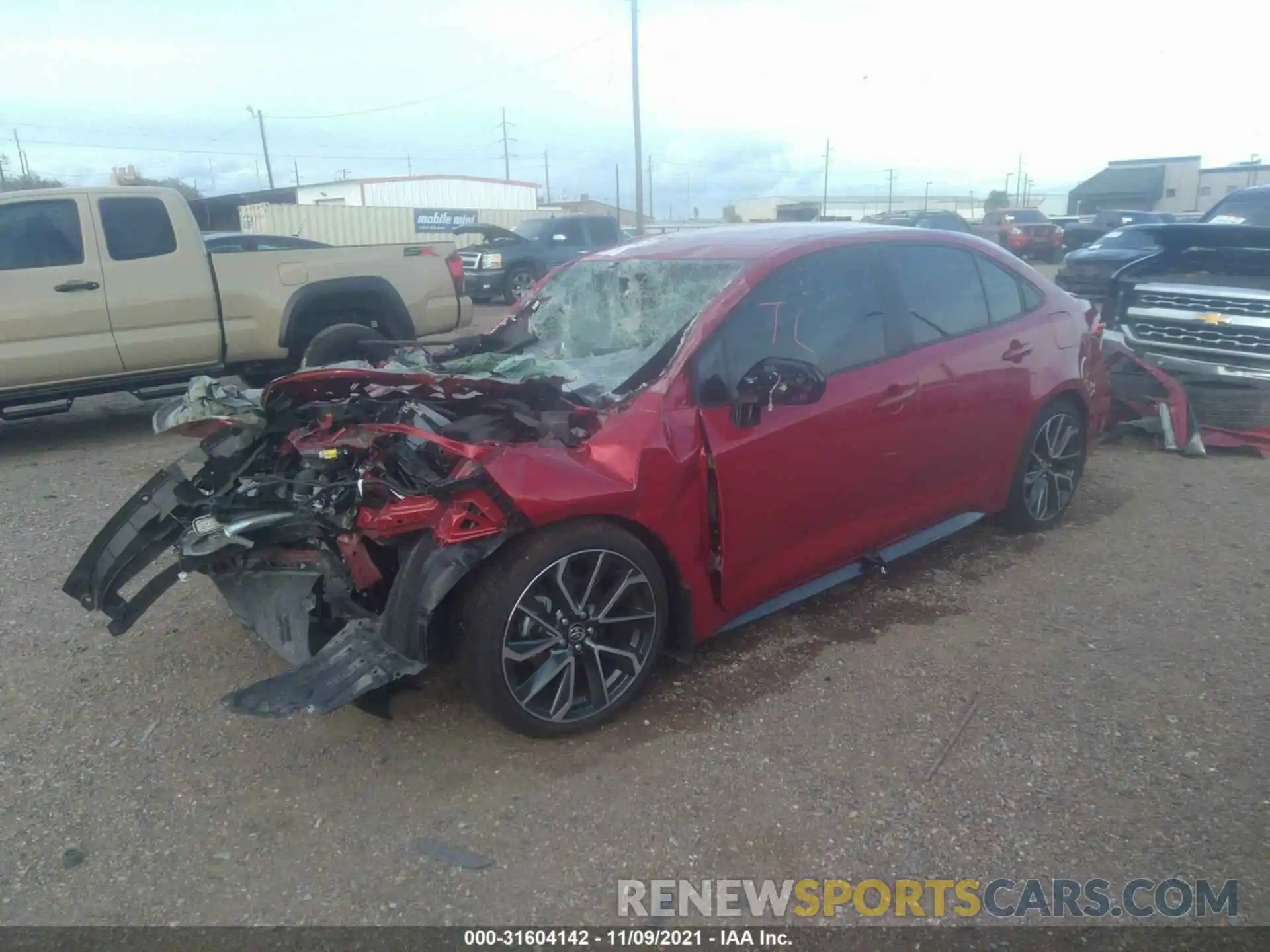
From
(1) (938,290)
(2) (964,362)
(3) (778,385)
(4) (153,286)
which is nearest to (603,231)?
(4) (153,286)

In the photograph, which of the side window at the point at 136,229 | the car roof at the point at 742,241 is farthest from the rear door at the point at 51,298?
the car roof at the point at 742,241

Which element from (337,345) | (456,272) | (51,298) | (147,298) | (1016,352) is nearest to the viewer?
(1016,352)

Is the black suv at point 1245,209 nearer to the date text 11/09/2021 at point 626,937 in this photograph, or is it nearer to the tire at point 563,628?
the tire at point 563,628

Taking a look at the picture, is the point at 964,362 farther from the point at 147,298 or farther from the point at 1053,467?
the point at 147,298

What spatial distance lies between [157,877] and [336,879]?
1.72 feet

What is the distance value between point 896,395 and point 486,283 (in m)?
15.7

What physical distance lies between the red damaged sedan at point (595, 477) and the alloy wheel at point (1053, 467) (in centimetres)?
Answer: 52

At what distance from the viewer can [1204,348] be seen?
7.24m

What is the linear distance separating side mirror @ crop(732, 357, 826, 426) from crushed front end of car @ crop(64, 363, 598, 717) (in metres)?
0.58

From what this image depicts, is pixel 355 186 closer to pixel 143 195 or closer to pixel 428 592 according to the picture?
pixel 143 195

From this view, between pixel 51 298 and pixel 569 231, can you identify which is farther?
pixel 569 231

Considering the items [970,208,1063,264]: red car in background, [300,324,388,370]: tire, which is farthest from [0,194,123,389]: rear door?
[970,208,1063,264]: red car in background

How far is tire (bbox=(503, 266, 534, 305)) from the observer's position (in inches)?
747

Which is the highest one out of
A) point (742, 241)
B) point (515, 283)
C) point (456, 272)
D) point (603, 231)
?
point (742, 241)
